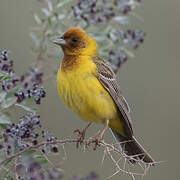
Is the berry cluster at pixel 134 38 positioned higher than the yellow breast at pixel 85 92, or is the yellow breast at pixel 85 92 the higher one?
the berry cluster at pixel 134 38

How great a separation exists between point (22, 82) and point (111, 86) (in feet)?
6.89

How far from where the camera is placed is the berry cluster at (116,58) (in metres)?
5.67

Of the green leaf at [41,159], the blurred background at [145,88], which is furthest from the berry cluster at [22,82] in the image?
the blurred background at [145,88]

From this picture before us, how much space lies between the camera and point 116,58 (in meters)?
5.72

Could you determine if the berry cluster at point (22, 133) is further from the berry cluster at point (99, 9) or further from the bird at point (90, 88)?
the berry cluster at point (99, 9)

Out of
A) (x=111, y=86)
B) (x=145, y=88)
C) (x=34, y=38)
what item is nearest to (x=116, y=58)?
(x=111, y=86)

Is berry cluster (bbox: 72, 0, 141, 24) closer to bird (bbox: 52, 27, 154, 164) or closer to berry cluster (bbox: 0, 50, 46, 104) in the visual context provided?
bird (bbox: 52, 27, 154, 164)

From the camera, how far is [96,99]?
17.9 feet

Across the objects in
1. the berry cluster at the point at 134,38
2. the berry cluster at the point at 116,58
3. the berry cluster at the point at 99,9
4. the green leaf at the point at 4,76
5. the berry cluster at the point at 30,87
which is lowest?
the berry cluster at the point at 30,87

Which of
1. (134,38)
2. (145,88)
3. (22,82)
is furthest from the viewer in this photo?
(145,88)

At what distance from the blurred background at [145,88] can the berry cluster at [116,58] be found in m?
2.66

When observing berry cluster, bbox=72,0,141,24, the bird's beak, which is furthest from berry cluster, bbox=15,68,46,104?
berry cluster, bbox=72,0,141,24

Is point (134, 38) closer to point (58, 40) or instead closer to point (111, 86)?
point (111, 86)

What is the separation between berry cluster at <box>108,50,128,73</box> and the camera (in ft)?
18.6
